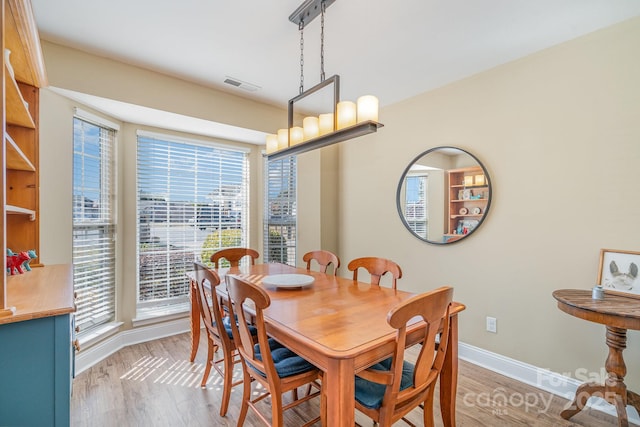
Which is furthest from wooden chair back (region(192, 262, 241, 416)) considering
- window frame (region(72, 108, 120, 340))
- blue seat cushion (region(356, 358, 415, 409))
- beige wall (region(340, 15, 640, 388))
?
beige wall (region(340, 15, 640, 388))

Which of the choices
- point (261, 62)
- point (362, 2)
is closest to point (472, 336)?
point (362, 2)

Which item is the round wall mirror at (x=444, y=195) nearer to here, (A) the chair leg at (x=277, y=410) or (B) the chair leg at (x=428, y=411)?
(B) the chair leg at (x=428, y=411)

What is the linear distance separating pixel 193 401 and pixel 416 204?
2663 mm

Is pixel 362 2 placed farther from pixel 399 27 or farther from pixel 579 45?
pixel 579 45

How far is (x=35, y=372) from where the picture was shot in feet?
3.73

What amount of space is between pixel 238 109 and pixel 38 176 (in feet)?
6.10

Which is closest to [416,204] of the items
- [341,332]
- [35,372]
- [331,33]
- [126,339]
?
[331,33]

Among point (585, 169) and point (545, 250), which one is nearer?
point (585, 169)

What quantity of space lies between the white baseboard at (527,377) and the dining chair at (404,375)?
1.08m

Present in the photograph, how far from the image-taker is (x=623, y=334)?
1.79 m

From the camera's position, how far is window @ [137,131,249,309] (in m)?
3.29

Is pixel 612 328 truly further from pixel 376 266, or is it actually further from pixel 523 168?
pixel 376 266

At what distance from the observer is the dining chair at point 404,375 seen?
1.24m

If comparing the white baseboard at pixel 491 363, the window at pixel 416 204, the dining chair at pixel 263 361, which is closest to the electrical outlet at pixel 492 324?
the white baseboard at pixel 491 363
